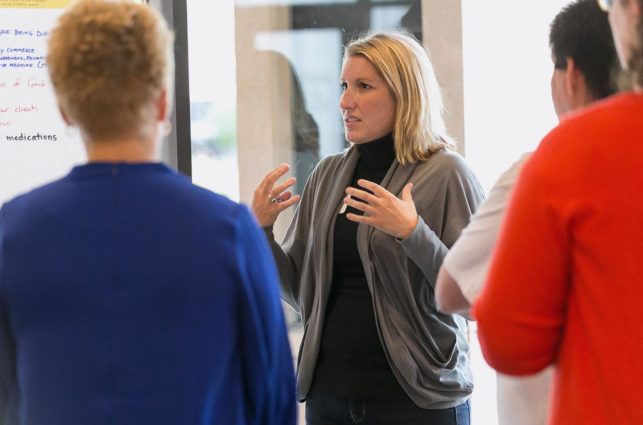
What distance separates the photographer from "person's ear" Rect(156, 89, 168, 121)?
1.27 m

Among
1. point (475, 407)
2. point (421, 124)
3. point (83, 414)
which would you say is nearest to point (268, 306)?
point (83, 414)

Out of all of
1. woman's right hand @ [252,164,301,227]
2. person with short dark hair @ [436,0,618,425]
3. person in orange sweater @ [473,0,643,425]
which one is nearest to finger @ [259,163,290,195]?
woman's right hand @ [252,164,301,227]

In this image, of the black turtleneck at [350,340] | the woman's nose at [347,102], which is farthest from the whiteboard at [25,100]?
the black turtleneck at [350,340]

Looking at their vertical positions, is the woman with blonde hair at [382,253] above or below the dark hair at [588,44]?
below

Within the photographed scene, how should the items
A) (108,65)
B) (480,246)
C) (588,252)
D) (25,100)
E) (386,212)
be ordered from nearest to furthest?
(588,252)
(108,65)
(480,246)
(386,212)
(25,100)

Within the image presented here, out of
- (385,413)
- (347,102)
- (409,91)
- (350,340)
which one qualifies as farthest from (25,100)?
(385,413)

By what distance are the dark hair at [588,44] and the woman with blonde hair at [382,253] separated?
28.0 inches

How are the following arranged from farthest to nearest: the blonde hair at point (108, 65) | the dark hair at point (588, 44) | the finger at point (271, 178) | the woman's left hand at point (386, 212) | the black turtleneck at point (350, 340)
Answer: the finger at point (271, 178)
the black turtleneck at point (350, 340)
the woman's left hand at point (386, 212)
the dark hair at point (588, 44)
the blonde hair at point (108, 65)

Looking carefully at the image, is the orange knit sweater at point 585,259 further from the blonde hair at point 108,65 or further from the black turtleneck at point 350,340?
the black turtleneck at point 350,340

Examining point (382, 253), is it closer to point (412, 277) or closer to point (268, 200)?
point (412, 277)

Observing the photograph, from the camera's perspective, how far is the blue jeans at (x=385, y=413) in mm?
2129

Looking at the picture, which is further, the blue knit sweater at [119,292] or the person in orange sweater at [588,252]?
the blue knit sweater at [119,292]

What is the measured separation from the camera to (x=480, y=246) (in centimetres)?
138

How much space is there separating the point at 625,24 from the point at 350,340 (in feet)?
4.04
